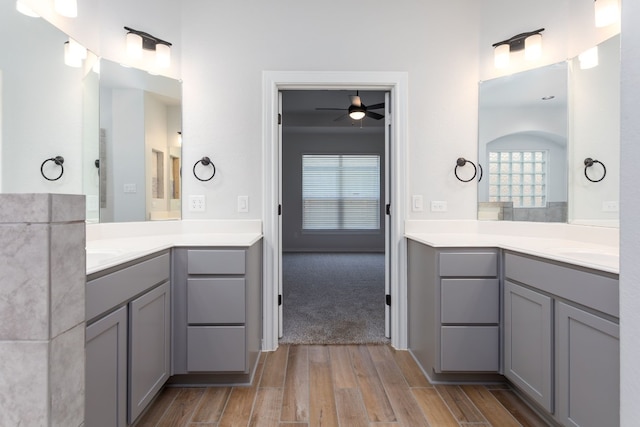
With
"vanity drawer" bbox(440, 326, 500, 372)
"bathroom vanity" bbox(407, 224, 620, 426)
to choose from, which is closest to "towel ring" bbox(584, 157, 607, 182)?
"bathroom vanity" bbox(407, 224, 620, 426)

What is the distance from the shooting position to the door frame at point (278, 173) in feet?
8.55

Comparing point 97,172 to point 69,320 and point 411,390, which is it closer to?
point 69,320

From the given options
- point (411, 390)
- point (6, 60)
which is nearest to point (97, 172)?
point (6, 60)

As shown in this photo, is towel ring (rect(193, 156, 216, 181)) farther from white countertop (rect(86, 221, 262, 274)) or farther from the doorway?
the doorway

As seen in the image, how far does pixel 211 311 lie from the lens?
2.04 meters

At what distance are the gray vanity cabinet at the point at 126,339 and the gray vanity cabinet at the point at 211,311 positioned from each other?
0.25 feet

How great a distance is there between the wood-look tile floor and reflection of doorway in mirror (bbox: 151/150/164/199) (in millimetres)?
1268

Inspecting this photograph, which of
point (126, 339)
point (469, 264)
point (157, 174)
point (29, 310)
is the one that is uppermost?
point (157, 174)

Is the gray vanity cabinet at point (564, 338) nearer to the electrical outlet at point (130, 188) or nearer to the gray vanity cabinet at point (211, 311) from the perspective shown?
the gray vanity cabinet at point (211, 311)

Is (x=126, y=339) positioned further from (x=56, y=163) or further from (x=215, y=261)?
(x=56, y=163)

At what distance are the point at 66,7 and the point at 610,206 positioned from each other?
3.11 m

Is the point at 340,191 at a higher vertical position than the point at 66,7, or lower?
lower

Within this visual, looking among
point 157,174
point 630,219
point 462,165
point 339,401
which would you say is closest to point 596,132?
point 462,165

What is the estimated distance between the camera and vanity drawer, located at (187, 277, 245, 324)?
204cm
